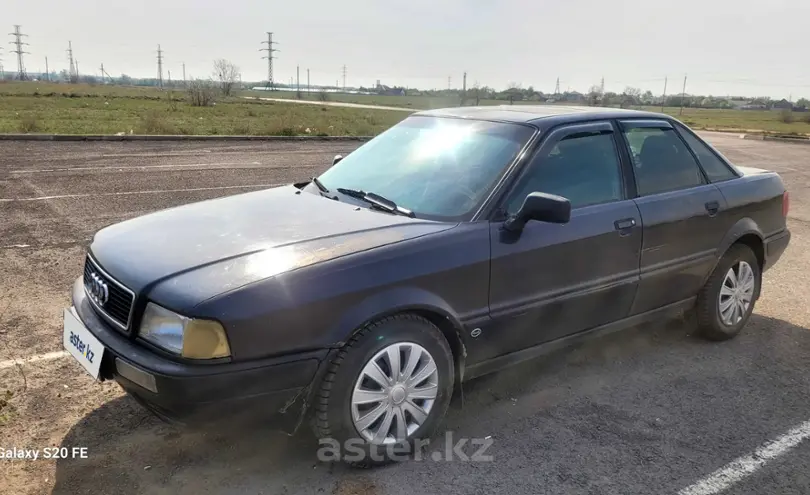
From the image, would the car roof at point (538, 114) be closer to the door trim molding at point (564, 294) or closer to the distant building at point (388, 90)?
the door trim molding at point (564, 294)

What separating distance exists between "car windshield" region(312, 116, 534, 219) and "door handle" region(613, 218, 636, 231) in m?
0.74

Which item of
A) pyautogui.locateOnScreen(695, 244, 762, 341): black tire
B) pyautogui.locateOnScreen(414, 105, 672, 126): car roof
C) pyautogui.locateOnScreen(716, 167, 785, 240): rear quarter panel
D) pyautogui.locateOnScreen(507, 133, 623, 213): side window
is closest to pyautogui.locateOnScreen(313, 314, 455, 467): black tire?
pyautogui.locateOnScreen(507, 133, 623, 213): side window

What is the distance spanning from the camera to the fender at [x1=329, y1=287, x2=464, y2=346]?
266 cm

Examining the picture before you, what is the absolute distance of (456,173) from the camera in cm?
348

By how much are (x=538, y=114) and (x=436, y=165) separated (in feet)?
2.47

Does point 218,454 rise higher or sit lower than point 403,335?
lower

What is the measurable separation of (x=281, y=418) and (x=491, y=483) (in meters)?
0.97

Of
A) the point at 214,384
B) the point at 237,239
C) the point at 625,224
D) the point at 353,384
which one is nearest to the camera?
the point at 214,384

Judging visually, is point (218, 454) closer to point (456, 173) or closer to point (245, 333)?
point (245, 333)

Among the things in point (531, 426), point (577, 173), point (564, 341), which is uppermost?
point (577, 173)

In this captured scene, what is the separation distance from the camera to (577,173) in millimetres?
3684

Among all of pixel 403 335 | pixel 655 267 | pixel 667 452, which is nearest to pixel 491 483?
pixel 403 335

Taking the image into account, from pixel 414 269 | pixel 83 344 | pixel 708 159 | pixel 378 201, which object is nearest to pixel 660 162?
pixel 708 159

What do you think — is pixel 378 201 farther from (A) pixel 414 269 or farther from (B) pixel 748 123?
(B) pixel 748 123
